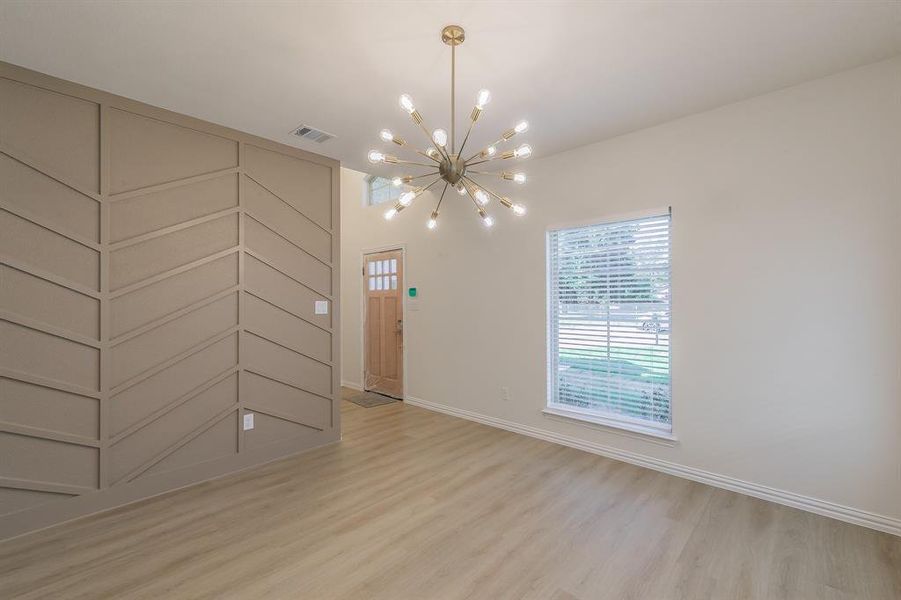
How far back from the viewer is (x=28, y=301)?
244 centimetres

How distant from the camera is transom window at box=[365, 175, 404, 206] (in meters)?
5.88

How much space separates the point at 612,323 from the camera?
3.59m

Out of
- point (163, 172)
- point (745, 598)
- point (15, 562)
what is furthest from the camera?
point (163, 172)

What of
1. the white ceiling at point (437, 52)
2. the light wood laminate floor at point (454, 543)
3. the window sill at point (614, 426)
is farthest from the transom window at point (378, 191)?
the light wood laminate floor at point (454, 543)

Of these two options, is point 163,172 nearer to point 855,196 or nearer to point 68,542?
point 68,542

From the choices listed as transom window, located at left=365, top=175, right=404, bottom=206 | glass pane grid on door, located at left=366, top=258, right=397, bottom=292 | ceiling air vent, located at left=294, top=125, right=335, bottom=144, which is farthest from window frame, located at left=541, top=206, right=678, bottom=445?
transom window, located at left=365, top=175, right=404, bottom=206

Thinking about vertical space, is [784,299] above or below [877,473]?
above

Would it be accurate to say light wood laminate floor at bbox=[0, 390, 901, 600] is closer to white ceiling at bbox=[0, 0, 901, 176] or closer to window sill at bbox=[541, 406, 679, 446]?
window sill at bbox=[541, 406, 679, 446]

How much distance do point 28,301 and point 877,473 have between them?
5.40 meters

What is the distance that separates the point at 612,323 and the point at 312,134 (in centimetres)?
319

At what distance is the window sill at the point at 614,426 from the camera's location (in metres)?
3.27

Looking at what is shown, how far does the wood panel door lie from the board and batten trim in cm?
162

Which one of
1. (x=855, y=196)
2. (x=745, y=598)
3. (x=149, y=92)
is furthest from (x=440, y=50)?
(x=745, y=598)

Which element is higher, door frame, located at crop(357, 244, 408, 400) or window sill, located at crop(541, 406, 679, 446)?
door frame, located at crop(357, 244, 408, 400)
